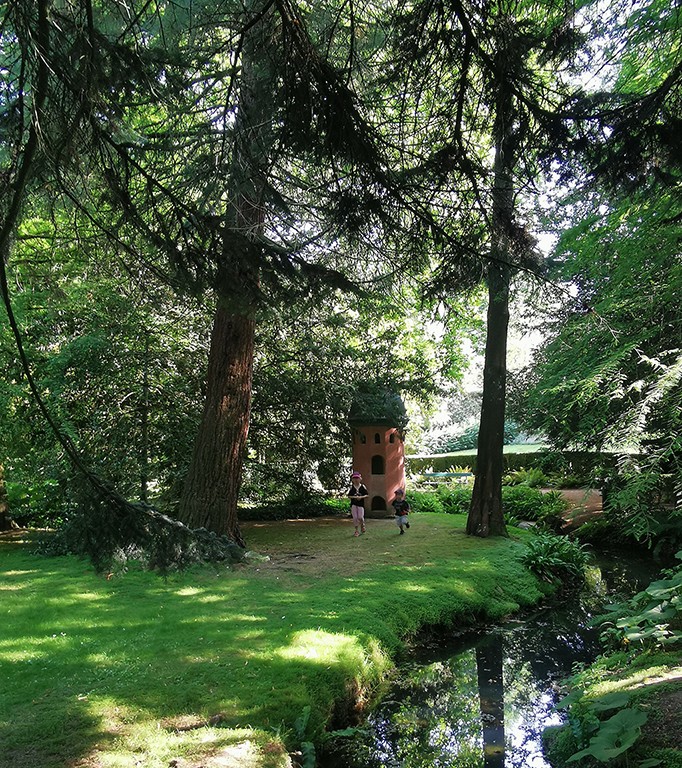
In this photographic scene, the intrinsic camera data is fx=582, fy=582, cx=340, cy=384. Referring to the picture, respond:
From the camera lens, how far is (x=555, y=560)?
30.5 feet

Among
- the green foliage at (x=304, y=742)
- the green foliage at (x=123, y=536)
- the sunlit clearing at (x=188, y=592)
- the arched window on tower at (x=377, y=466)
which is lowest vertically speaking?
the green foliage at (x=304, y=742)

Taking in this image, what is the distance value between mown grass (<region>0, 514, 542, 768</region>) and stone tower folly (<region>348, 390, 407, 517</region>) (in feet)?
11.7

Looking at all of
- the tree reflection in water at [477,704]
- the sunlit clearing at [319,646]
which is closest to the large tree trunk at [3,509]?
the sunlit clearing at [319,646]

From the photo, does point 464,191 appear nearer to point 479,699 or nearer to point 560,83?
point 560,83

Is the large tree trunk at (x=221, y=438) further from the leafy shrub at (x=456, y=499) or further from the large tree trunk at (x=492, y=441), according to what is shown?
the leafy shrub at (x=456, y=499)

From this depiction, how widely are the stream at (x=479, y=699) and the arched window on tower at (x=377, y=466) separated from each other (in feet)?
17.8

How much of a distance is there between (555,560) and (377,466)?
4675mm

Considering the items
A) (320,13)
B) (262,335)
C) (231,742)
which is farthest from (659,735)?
(262,335)

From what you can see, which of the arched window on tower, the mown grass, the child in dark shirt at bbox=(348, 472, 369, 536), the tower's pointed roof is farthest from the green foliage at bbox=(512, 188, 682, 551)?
the arched window on tower

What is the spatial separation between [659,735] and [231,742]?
2.57m

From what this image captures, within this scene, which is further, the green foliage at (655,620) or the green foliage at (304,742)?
the green foliage at (655,620)

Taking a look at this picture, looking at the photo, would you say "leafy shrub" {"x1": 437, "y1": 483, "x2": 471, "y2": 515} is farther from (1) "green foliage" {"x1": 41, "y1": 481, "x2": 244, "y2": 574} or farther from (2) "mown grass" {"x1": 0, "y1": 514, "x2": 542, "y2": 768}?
(1) "green foliage" {"x1": 41, "y1": 481, "x2": 244, "y2": 574}

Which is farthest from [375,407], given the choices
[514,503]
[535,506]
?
[535,506]

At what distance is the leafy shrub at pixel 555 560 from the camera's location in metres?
9.12
